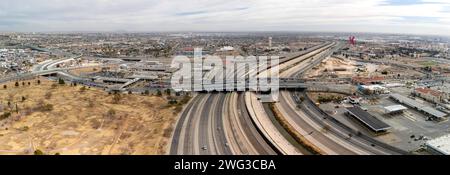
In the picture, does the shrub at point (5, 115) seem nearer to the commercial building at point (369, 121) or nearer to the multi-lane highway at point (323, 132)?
the multi-lane highway at point (323, 132)

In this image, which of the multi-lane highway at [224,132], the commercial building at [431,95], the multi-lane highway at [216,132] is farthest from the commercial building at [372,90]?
the multi-lane highway at [216,132]

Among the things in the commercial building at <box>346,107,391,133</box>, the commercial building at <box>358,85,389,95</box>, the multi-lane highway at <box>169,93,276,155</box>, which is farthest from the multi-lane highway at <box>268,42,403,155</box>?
the commercial building at <box>358,85,389,95</box>

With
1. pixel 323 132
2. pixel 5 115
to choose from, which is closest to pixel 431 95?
pixel 323 132

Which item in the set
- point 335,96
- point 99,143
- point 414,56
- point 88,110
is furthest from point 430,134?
point 414,56

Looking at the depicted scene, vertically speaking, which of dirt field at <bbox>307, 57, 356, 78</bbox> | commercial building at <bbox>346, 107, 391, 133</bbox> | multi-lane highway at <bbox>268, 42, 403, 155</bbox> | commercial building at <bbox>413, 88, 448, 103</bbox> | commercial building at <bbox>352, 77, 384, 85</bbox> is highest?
dirt field at <bbox>307, 57, 356, 78</bbox>

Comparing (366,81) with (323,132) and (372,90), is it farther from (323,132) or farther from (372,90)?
(323,132)

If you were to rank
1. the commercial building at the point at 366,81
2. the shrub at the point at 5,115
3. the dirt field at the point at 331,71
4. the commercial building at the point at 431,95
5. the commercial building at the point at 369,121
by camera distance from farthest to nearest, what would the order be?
1. the dirt field at the point at 331,71
2. the commercial building at the point at 366,81
3. the commercial building at the point at 431,95
4. the shrub at the point at 5,115
5. the commercial building at the point at 369,121

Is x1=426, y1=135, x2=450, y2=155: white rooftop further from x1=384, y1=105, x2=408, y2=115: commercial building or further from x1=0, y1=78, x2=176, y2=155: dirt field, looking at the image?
x1=0, y1=78, x2=176, y2=155: dirt field
